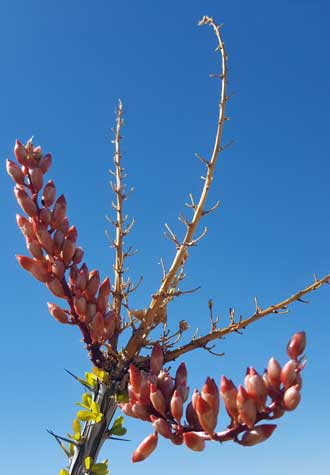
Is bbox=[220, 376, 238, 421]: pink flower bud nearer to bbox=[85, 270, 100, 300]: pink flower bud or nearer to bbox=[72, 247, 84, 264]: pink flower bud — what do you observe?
bbox=[85, 270, 100, 300]: pink flower bud

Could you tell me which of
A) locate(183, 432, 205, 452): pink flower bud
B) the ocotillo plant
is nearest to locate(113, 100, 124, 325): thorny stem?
the ocotillo plant

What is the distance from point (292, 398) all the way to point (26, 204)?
173cm

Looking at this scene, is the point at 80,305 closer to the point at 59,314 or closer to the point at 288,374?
the point at 59,314

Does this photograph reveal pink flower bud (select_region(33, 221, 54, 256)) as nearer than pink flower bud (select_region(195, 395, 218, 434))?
No

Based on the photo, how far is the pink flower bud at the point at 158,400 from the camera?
2.56 m

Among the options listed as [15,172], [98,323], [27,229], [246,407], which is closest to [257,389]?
[246,407]

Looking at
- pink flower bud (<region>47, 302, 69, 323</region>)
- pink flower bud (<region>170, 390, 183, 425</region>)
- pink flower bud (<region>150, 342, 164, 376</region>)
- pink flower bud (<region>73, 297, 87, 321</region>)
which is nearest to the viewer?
pink flower bud (<region>170, 390, 183, 425</region>)

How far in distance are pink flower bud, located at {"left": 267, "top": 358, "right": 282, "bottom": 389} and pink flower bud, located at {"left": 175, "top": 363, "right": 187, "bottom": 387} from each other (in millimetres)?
569

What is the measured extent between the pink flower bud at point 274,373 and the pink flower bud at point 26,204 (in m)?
1.54

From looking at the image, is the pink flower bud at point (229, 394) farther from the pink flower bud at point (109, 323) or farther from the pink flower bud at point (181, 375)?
the pink flower bud at point (109, 323)

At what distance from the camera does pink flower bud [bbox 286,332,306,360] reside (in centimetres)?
235

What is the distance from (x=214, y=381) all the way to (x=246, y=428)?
216 millimetres

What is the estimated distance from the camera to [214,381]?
7.87 ft

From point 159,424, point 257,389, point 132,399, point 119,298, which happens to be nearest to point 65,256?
point 119,298
